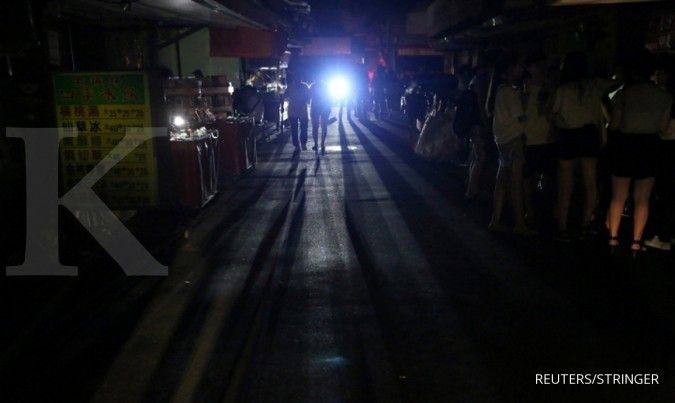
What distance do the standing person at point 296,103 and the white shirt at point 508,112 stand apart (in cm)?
960

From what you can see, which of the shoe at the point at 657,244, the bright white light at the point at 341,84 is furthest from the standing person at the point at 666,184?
the bright white light at the point at 341,84

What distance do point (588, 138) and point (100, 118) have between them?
5908mm

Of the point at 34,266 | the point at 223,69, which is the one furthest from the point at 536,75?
the point at 223,69

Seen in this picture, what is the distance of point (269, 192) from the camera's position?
37.7 ft

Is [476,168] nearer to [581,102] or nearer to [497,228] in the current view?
[497,228]

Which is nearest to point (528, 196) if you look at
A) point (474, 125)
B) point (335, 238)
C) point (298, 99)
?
point (474, 125)

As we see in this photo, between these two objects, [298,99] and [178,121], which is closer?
[178,121]

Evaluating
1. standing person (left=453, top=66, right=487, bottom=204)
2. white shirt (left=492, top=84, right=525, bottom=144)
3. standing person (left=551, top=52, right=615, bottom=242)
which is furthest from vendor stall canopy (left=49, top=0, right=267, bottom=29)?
standing person (left=551, top=52, right=615, bottom=242)

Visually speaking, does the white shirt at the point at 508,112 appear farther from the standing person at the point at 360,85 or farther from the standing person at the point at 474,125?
the standing person at the point at 360,85

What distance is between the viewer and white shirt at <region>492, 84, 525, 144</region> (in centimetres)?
776

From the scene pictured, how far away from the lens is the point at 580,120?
24.1 feet

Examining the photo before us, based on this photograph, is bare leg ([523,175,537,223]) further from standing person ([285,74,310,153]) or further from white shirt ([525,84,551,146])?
standing person ([285,74,310,153])

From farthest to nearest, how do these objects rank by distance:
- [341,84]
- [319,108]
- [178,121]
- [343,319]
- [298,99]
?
[341,84] → [319,108] → [298,99] → [178,121] → [343,319]

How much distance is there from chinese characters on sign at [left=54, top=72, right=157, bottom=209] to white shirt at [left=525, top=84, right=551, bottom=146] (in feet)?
15.5
